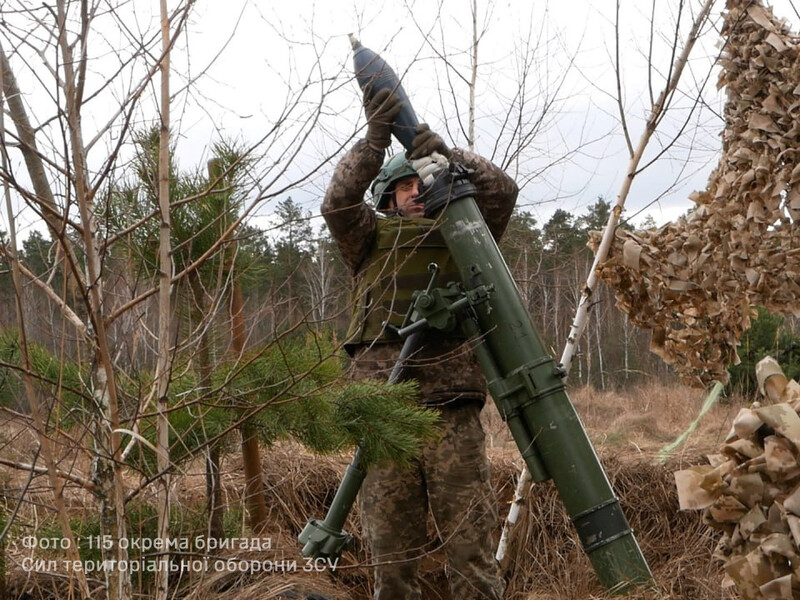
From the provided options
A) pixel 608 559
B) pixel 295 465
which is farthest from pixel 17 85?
pixel 295 465

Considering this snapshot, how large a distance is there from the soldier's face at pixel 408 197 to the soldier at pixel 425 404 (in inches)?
1.0

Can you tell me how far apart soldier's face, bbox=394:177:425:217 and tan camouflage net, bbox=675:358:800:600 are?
234cm

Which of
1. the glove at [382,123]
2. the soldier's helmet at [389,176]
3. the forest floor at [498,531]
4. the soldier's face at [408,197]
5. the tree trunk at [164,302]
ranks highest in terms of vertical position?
the glove at [382,123]

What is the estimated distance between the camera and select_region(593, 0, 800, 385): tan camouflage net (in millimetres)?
2373

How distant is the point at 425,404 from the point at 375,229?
2.72ft

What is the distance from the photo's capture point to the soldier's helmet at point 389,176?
3.81m

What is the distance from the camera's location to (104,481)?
6.61 ft

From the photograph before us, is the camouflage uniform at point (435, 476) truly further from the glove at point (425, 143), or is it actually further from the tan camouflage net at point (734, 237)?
the tan camouflage net at point (734, 237)

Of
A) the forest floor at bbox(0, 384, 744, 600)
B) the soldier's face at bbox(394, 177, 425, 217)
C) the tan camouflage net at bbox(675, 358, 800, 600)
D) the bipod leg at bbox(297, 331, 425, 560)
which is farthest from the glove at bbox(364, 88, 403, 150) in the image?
the tan camouflage net at bbox(675, 358, 800, 600)

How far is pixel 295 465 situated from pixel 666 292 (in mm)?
3223

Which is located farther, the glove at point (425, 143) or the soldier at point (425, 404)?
the soldier at point (425, 404)

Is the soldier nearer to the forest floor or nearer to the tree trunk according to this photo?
the forest floor

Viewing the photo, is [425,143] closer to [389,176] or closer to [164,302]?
[389,176]

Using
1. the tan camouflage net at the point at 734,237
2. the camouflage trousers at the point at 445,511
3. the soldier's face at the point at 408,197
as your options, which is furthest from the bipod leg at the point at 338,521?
the tan camouflage net at the point at 734,237
